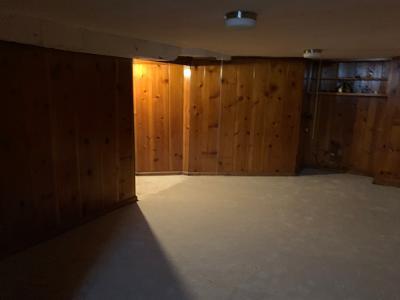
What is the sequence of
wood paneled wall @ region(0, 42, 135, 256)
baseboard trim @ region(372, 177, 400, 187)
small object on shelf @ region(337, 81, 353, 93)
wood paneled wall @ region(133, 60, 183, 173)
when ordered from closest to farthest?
1. wood paneled wall @ region(0, 42, 135, 256)
2. baseboard trim @ region(372, 177, 400, 187)
3. wood paneled wall @ region(133, 60, 183, 173)
4. small object on shelf @ region(337, 81, 353, 93)

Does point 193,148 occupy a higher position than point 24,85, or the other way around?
point 24,85

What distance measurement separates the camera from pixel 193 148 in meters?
4.79

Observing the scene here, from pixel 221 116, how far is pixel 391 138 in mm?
2326

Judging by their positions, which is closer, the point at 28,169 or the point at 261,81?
the point at 28,169

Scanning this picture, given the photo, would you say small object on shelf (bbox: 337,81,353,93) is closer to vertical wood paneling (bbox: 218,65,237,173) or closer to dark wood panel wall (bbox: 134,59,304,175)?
dark wood panel wall (bbox: 134,59,304,175)

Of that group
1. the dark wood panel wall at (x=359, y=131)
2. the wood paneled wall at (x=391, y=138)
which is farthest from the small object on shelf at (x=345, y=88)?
the wood paneled wall at (x=391, y=138)

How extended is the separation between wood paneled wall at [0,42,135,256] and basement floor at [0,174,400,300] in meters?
0.23

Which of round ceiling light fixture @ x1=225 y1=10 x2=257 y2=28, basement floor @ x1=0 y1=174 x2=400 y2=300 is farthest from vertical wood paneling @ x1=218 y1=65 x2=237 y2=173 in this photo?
round ceiling light fixture @ x1=225 y1=10 x2=257 y2=28

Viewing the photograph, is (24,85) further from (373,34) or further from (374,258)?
(374,258)

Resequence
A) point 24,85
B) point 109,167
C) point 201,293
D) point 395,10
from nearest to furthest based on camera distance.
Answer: point 395,10, point 201,293, point 24,85, point 109,167

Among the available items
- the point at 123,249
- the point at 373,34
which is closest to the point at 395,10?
the point at 373,34

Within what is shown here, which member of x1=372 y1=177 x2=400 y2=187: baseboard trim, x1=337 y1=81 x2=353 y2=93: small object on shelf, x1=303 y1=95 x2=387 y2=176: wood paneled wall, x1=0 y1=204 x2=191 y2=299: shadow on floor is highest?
x1=337 y1=81 x2=353 y2=93: small object on shelf

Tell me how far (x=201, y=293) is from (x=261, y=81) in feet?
10.8

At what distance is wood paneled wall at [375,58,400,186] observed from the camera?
4273 mm
